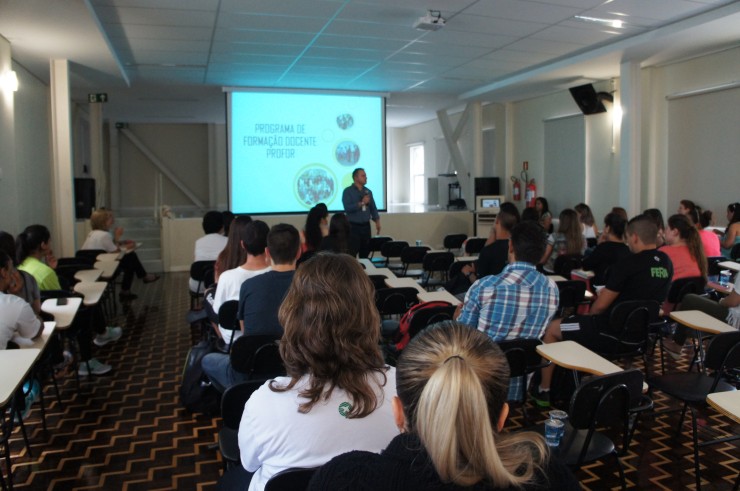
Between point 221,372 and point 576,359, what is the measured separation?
6.31 feet

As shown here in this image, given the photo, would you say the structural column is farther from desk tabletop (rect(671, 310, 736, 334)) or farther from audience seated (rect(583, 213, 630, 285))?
desk tabletop (rect(671, 310, 736, 334))

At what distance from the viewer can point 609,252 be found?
540cm

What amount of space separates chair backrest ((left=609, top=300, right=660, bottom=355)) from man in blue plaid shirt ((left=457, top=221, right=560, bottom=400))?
2.52ft

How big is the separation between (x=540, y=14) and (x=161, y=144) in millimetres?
13748

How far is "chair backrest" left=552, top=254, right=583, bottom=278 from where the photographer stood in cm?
625

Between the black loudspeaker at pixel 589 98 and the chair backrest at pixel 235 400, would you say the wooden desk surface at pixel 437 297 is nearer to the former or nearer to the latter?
the chair backrest at pixel 235 400

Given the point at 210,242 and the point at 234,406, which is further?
the point at 210,242

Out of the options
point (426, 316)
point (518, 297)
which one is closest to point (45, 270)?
point (426, 316)

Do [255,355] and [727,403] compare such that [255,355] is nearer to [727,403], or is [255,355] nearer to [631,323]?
[727,403]

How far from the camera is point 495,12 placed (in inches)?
245

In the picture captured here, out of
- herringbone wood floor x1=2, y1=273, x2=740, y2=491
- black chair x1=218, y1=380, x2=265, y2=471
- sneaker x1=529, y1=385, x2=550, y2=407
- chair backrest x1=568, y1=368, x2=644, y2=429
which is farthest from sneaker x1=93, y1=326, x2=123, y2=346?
chair backrest x1=568, y1=368, x2=644, y2=429

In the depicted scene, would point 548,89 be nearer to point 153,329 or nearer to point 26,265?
point 153,329

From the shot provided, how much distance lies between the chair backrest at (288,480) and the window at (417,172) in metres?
17.2

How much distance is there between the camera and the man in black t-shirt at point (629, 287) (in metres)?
4.14
